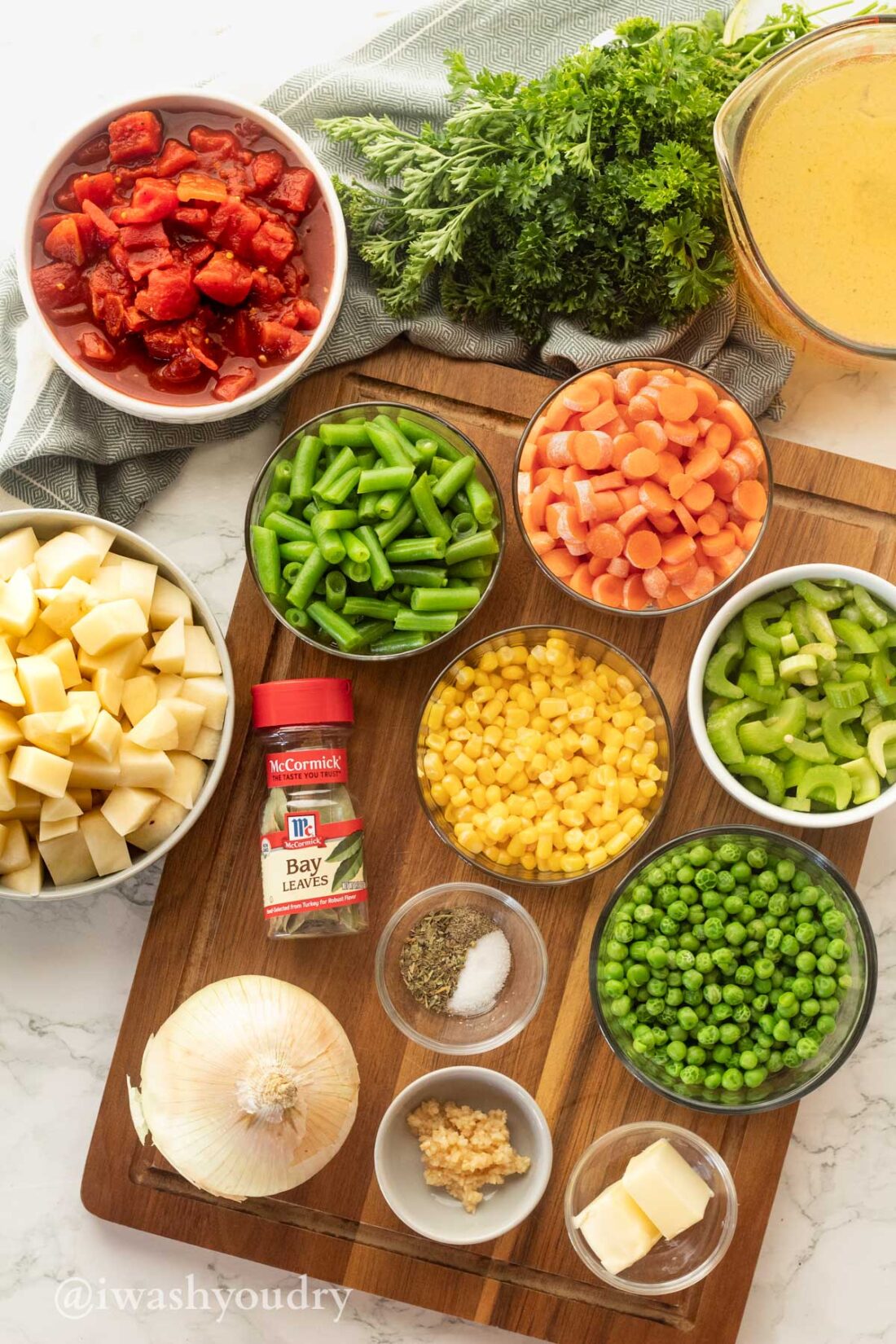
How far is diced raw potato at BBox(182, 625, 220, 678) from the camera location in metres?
2.39

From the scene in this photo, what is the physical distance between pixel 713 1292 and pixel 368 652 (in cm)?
166

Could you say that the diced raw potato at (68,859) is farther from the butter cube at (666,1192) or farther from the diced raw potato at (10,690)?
the butter cube at (666,1192)

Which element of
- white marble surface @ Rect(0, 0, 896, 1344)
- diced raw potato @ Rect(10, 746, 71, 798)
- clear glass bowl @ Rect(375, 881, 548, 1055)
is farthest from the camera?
white marble surface @ Rect(0, 0, 896, 1344)

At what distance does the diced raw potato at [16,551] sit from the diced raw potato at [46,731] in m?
0.35

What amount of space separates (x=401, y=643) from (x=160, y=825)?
66 centimetres

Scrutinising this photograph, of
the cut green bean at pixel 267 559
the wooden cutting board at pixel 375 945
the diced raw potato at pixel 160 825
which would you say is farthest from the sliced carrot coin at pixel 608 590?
the diced raw potato at pixel 160 825

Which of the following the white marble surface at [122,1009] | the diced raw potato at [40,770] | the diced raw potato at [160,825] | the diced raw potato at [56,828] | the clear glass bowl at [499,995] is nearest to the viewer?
the diced raw potato at [40,770]

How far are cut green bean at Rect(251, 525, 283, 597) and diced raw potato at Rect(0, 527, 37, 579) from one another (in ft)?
1.57

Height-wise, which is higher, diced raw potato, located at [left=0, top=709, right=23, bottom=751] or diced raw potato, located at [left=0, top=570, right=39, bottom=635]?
diced raw potato, located at [left=0, top=570, right=39, bottom=635]

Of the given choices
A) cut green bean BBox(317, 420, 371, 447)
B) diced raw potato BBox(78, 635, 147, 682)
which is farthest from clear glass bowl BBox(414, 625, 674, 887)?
diced raw potato BBox(78, 635, 147, 682)

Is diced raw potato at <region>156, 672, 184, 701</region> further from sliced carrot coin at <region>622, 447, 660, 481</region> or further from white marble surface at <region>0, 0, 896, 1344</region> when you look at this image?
sliced carrot coin at <region>622, 447, 660, 481</region>

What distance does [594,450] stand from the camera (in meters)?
2.34

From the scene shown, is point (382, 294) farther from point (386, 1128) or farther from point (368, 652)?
point (386, 1128)

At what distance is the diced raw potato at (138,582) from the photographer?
7.70ft
